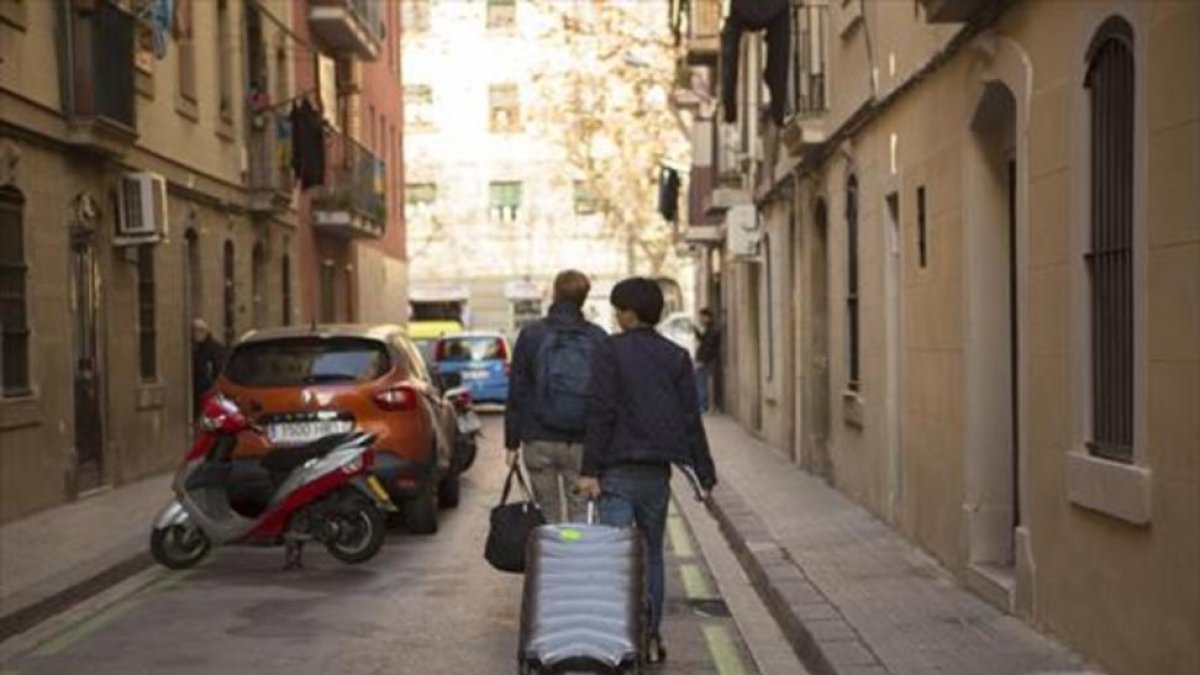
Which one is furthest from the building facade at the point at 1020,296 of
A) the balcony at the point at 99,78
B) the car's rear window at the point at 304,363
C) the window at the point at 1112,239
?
the balcony at the point at 99,78

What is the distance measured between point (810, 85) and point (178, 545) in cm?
828

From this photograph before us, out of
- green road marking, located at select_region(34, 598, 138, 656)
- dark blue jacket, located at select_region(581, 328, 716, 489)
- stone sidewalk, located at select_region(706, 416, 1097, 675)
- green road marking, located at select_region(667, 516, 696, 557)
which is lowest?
green road marking, located at select_region(667, 516, 696, 557)

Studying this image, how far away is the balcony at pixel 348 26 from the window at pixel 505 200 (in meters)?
22.5

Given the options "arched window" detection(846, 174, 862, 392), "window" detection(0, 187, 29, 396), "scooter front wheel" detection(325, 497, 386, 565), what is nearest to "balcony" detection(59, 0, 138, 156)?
"window" detection(0, 187, 29, 396)

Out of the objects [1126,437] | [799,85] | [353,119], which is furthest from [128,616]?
[353,119]

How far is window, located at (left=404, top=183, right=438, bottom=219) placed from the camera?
62.7 m

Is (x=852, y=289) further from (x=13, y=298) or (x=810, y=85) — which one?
(x=13, y=298)

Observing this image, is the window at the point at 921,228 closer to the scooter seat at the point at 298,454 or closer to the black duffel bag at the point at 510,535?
the scooter seat at the point at 298,454

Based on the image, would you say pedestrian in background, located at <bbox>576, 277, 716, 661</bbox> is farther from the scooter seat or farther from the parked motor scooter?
the scooter seat

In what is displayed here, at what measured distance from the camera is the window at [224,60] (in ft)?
79.9

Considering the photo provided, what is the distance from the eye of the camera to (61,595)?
1055 cm

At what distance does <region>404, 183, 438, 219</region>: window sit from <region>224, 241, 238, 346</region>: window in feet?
124

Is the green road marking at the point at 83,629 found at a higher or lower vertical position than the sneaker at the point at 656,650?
lower

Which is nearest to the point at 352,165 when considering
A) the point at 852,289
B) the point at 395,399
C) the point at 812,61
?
the point at 812,61
